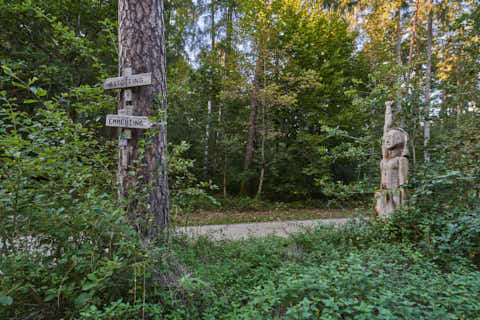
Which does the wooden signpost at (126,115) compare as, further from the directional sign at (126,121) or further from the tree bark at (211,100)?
the tree bark at (211,100)

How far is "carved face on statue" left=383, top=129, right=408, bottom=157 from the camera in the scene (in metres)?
4.36

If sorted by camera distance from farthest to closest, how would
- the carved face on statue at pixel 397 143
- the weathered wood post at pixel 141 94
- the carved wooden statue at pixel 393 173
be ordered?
1. the carved face on statue at pixel 397 143
2. the carved wooden statue at pixel 393 173
3. the weathered wood post at pixel 141 94

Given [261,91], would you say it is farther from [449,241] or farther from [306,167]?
[449,241]

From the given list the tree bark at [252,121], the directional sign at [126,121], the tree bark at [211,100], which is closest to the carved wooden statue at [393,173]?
the directional sign at [126,121]

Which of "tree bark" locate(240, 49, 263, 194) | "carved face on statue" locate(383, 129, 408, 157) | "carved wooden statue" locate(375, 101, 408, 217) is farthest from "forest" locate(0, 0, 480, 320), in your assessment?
"carved face on statue" locate(383, 129, 408, 157)

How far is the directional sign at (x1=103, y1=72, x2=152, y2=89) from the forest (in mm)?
216

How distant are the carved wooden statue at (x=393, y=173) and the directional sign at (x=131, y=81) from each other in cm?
434

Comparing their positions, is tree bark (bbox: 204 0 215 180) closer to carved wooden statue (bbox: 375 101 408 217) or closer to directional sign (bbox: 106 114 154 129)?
carved wooden statue (bbox: 375 101 408 217)

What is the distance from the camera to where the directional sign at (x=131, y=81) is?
94.3 inches

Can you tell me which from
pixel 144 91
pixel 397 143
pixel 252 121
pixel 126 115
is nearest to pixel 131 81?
pixel 144 91

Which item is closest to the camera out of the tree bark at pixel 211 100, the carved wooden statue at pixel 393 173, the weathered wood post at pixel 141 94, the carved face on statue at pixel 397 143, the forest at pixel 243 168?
the forest at pixel 243 168

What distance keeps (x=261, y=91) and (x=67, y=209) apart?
850cm

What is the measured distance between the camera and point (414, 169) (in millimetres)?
4398

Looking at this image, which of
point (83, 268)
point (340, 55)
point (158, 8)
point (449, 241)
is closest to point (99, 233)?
point (83, 268)
